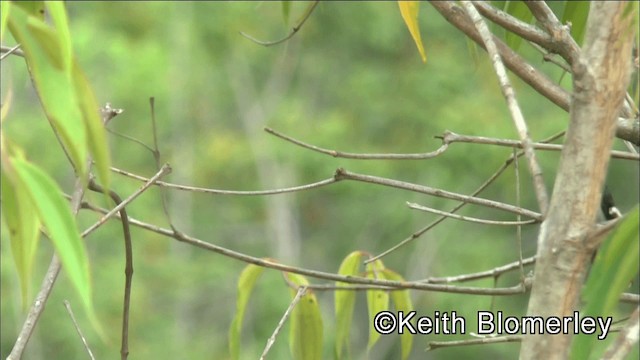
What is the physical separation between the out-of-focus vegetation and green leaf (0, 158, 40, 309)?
4.29 m

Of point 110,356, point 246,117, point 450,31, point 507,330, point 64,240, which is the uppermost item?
point 64,240

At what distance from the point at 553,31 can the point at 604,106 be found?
0.70ft

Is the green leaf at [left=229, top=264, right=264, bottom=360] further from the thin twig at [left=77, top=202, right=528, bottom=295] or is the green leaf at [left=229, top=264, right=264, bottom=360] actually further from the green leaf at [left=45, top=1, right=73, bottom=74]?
the green leaf at [left=45, top=1, right=73, bottom=74]

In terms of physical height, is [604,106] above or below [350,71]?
above

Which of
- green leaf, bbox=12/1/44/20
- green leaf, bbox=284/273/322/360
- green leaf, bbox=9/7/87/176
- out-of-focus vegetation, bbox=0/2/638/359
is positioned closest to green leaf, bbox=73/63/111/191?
green leaf, bbox=9/7/87/176

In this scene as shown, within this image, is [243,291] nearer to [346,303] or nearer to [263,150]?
[346,303]

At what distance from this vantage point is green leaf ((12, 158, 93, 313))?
0.41 m

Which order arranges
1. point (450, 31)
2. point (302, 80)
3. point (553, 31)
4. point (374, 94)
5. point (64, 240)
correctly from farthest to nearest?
point (302, 80) → point (374, 94) → point (450, 31) → point (553, 31) → point (64, 240)

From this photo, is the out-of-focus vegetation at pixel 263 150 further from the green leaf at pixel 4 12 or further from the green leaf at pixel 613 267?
the green leaf at pixel 4 12

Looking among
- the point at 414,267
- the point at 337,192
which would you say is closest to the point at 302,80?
the point at 337,192

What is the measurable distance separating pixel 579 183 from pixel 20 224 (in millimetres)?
246

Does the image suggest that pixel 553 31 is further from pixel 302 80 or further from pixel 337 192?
pixel 302 80

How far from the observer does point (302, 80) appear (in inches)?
264

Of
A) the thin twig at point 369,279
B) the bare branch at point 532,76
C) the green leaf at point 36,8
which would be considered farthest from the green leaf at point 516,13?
the green leaf at point 36,8
